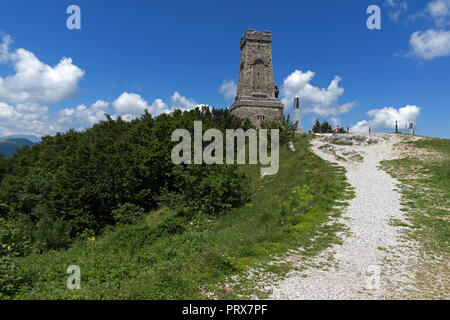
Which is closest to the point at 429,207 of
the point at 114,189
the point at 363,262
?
the point at 363,262

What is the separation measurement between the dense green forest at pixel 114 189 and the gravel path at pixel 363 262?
337 inches

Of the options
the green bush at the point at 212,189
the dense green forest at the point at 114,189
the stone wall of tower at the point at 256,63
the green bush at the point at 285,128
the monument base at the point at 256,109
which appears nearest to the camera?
the green bush at the point at 212,189

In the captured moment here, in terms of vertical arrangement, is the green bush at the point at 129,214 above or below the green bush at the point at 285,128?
below

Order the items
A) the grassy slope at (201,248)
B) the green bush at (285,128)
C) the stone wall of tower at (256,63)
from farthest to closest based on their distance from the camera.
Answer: the stone wall of tower at (256,63)
the green bush at (285,128)
the grassy slope at (201,248)

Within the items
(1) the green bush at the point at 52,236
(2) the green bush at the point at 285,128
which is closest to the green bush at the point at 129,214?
(1) the green bush at the point at 52,236

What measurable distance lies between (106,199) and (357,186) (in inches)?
1028

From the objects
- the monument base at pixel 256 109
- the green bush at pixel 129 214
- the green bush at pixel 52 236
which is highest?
the monument base at pixel 256 109

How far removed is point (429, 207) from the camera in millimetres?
13312

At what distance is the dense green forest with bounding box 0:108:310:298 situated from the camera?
1914cm

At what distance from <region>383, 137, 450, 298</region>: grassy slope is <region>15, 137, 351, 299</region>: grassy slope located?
315 cm

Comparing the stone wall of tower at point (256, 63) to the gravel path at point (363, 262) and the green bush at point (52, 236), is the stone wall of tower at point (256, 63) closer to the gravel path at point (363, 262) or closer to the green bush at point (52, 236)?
the green bush at point (52, 236)

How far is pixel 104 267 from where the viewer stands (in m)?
11.4

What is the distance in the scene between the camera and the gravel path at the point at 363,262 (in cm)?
672
